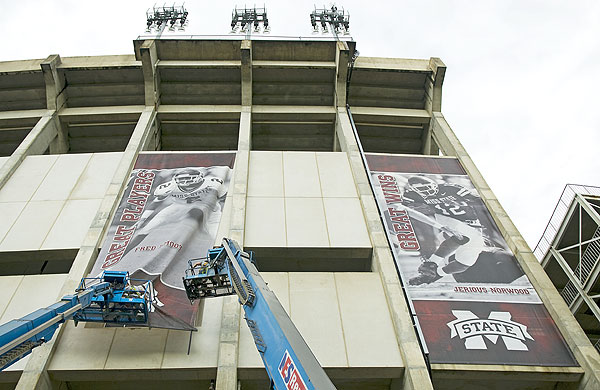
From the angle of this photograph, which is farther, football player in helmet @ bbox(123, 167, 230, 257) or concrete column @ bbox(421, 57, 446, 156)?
concrete column @ bbox(421, 57, 446, 156)

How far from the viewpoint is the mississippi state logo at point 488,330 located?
12.8m

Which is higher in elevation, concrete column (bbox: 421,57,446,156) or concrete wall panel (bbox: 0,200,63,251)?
concrete column (bbox: 421,57,446,156)

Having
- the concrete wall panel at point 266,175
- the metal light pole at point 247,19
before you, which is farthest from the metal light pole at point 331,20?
the concrete wall panel at point 266,175

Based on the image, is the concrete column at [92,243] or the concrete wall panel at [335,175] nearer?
the concrete column at [92,243]

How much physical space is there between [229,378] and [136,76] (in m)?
18.1

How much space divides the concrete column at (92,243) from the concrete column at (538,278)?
14637 mm

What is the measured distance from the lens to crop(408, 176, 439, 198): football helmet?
1845 cm

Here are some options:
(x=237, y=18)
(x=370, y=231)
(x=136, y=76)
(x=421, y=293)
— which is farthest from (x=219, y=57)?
(x=421, y=293)

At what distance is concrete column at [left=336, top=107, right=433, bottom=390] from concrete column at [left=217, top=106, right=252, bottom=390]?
15.3ft

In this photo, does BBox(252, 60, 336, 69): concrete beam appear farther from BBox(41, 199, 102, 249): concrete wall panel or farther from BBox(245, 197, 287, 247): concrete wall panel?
BBox(41, 199, 102, 249): concrete wall panel

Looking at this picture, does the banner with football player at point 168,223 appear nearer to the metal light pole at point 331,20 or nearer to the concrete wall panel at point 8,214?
the concrete wall panel at point 8,214


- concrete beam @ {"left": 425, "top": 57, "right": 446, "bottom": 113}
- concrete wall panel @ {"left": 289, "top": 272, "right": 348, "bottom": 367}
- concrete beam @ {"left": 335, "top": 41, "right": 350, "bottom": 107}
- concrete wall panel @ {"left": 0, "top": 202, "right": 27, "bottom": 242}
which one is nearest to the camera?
concrete wall panel @ {"left": 289, "top": 272, "right": 348, "bottom": 367}

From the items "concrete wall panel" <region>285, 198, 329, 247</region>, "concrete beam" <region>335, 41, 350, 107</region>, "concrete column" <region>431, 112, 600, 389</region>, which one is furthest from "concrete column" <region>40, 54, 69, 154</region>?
"concrete column" <region>431, 112, 600, 389</region>

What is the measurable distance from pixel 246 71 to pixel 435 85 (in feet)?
33.6
